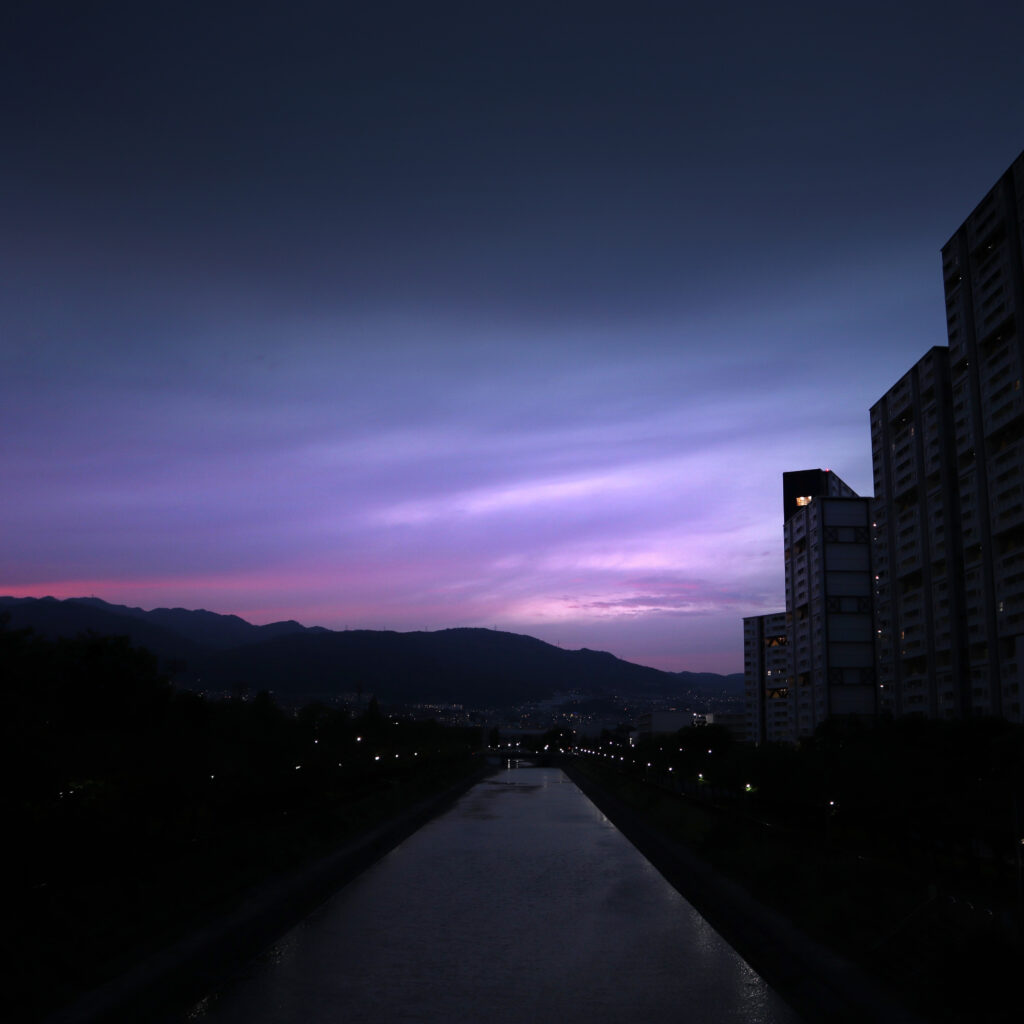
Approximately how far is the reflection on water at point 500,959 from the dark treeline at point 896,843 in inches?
61.8

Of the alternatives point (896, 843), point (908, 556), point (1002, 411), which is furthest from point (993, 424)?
point (896, 843)

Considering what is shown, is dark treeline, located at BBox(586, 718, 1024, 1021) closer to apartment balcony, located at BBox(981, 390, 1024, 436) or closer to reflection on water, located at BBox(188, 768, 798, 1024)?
reflection on water, located at BBox(188, 768, 798, 1024)

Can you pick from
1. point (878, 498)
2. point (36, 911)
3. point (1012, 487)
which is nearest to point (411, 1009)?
point (36, 911)

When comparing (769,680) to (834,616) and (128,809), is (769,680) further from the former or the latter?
(128,809)

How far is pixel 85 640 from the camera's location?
2293 inches

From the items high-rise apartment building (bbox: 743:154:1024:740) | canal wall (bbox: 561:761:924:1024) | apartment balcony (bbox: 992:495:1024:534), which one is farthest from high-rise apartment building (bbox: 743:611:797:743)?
canal wall (bbox: 561:761:924:1024)

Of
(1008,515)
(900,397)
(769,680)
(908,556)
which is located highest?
(900,397)

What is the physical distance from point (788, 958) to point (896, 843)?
77.6 feet

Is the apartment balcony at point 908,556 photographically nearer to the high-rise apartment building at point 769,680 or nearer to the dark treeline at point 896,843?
the dark treeline at point 896,843

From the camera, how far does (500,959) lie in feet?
46.1

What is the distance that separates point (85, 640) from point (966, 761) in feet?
164

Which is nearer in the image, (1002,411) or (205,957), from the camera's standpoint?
(205,957)

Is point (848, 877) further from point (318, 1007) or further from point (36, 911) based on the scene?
point (36, 911)

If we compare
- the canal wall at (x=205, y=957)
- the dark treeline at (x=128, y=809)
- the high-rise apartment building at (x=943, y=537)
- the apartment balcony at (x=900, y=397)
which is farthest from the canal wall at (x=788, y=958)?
the apartment balcony at (x=900, y=397)
